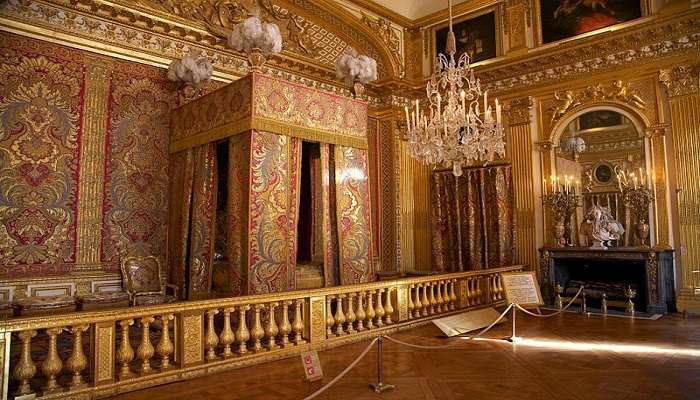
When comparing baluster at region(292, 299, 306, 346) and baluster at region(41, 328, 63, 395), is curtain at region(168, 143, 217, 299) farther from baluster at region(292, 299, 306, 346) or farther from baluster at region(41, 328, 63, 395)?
baluster at region(41, 328, 63, 395)

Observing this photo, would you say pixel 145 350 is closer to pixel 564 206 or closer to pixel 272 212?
pixel 272 212

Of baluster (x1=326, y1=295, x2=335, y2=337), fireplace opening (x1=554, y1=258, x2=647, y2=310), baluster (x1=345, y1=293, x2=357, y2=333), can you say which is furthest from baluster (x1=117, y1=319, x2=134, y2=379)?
fireplace opening (x1=554, y1=258, x2=647, y2=310)

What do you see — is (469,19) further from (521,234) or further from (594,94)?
(521,234)

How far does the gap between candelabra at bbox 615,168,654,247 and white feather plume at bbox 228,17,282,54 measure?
525 centimetres

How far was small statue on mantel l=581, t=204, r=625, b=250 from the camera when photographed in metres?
6.82

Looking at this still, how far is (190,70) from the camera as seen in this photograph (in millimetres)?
6008

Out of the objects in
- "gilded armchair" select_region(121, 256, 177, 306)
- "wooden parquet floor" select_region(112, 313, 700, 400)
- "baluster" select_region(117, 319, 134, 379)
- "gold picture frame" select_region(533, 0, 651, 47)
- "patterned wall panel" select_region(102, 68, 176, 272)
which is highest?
"gold picture frame" select_region(533, 0, 651, 47)

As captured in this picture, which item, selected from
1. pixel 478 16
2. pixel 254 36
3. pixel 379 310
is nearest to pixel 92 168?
pixel 254 36

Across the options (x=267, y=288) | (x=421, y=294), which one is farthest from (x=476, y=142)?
(x=267, y=288)

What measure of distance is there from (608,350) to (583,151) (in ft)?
13.0

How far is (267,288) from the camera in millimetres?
4594

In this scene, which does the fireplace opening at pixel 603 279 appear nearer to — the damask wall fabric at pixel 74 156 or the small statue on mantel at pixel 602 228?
the small statue on mantel at pixel 602 228

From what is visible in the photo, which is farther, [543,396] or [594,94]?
[594,94]

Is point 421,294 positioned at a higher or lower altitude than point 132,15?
lower
